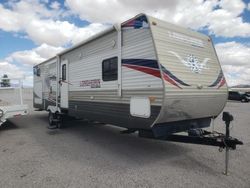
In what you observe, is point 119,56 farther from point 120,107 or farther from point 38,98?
point 38,98

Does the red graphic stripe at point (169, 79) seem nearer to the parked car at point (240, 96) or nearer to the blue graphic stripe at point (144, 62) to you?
the blue graphic stripe at point (144, 62)

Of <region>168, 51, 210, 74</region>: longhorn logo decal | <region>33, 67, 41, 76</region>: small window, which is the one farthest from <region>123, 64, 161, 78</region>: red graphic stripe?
<region>33, 67, 41, 76</region>: small window

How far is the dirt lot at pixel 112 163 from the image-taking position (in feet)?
14.3

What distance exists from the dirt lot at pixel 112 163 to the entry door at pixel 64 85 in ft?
5.16

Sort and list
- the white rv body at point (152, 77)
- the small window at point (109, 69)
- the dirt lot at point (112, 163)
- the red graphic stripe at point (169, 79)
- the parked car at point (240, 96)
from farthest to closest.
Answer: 1. the parked car at point (240, 96)
2. the small window at point (109, 69)
3. the white rv body at point (152, 77)
4. the red graphic stripe at point (169, 79)
5. the dirt lot at point (112, 163)

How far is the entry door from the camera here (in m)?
8.84

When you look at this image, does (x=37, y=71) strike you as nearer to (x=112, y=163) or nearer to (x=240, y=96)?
(x=112, y=163)

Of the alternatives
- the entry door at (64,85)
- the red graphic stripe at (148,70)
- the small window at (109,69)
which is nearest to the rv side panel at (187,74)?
the red graphic stripe at (148,70)

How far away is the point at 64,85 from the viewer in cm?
905

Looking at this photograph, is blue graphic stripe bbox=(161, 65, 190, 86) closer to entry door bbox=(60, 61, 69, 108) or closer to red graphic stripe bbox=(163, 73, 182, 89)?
red graphic stripe bbox=(163, 73, 182, 89)

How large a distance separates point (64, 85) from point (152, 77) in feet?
16.7

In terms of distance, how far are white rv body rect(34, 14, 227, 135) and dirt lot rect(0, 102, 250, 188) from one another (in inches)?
31.7

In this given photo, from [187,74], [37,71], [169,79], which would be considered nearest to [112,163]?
[169,79]

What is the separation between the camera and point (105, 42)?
6406mm
